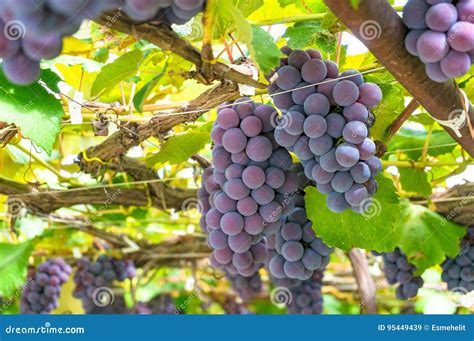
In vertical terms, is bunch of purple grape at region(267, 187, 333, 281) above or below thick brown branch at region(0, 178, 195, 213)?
below

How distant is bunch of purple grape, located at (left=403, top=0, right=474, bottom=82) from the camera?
817mm

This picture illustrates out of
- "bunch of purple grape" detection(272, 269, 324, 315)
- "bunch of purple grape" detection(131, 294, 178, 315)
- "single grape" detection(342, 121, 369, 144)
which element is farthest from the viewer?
"bunch of purple grape" detection(131, 294, 178, 315)

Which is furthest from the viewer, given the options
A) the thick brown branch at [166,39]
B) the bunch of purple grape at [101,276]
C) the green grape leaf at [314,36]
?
the bunch of purple grape at [101,276]

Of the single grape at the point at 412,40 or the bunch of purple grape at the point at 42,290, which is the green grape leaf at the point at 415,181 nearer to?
the single grape at the point at 412,40

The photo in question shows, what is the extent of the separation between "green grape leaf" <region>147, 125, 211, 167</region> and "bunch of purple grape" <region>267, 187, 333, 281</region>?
308 millimetres

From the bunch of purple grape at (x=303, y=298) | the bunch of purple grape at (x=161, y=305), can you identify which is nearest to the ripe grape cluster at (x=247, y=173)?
the bunch of purple grape at (x=303, y=298)

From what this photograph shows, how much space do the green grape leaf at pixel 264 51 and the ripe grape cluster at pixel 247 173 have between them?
25cm

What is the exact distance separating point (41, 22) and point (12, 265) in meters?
1.49

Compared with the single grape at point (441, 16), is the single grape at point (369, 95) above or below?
above

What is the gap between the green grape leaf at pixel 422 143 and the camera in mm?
1658

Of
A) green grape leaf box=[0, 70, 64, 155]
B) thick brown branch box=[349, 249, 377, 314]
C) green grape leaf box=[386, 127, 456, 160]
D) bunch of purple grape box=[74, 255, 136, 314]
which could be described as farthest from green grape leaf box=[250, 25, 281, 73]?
bunch of purple grape box=[74, 255, 136, 314]

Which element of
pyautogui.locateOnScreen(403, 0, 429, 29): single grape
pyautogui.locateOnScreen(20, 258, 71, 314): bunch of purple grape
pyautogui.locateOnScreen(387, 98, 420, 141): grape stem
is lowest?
pyautogui.locateOnScreen(403, 0, 429, 29): single grape

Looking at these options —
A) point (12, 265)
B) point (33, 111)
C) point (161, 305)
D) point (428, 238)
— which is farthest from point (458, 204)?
point (161, 305)

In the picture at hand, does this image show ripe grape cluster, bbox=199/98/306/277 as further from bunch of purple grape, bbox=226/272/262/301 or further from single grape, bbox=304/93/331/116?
bunch of purple grape, bbox=226/272/262/301
